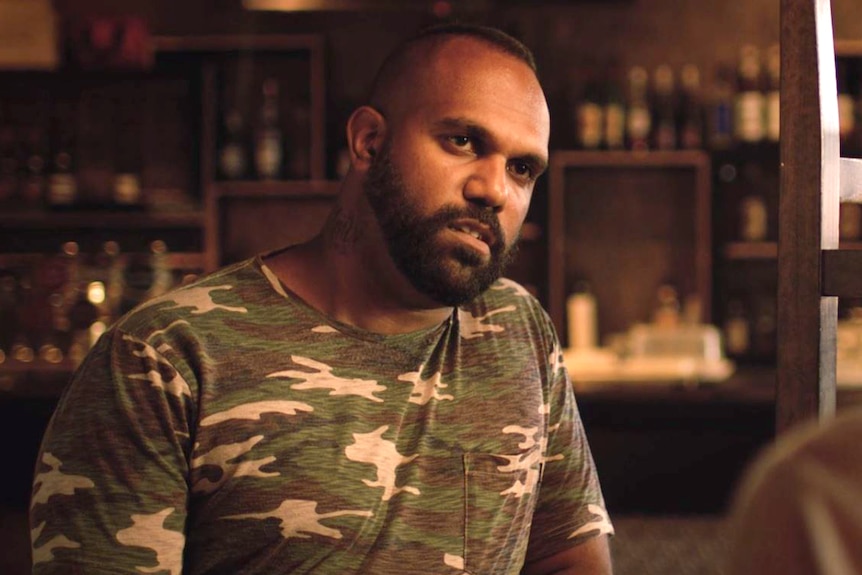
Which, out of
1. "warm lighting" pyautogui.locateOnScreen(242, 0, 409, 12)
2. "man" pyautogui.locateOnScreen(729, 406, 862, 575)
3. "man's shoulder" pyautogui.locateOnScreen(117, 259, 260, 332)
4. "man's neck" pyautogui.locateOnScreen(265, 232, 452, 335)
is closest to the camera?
"man" pyautogui.locateOnScreen(729, 406, 862, 575)

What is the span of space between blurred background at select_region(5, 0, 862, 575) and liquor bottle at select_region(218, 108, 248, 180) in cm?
1

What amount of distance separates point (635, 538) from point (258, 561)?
1.77 meters

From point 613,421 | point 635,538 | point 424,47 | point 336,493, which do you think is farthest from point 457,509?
point 613,421

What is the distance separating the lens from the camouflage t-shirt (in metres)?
1.12

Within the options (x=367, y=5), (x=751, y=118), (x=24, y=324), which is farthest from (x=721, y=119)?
(x=24, y=324)

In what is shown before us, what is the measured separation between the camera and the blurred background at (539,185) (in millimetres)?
4188

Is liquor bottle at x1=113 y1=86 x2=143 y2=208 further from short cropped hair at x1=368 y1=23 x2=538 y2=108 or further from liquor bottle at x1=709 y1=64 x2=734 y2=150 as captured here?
short cropped hair at x1=368 y1=23 x2=538 y2=108

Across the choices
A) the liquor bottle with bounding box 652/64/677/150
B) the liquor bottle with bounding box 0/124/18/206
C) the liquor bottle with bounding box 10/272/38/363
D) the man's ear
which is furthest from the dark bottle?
the man's ear

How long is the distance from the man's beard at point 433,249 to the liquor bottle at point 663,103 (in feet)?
10.4

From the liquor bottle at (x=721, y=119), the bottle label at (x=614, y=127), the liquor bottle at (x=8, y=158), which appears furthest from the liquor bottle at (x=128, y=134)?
the liquor bottle at (x=721, y=119)

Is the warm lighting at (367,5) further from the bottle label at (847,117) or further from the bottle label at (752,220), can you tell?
the bottle label at (847,117)

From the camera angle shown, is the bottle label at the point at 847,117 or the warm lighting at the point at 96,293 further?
the bottle label at the point at 847,117

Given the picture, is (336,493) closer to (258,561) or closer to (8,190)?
(258,561)

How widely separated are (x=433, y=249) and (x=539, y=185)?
309cm
